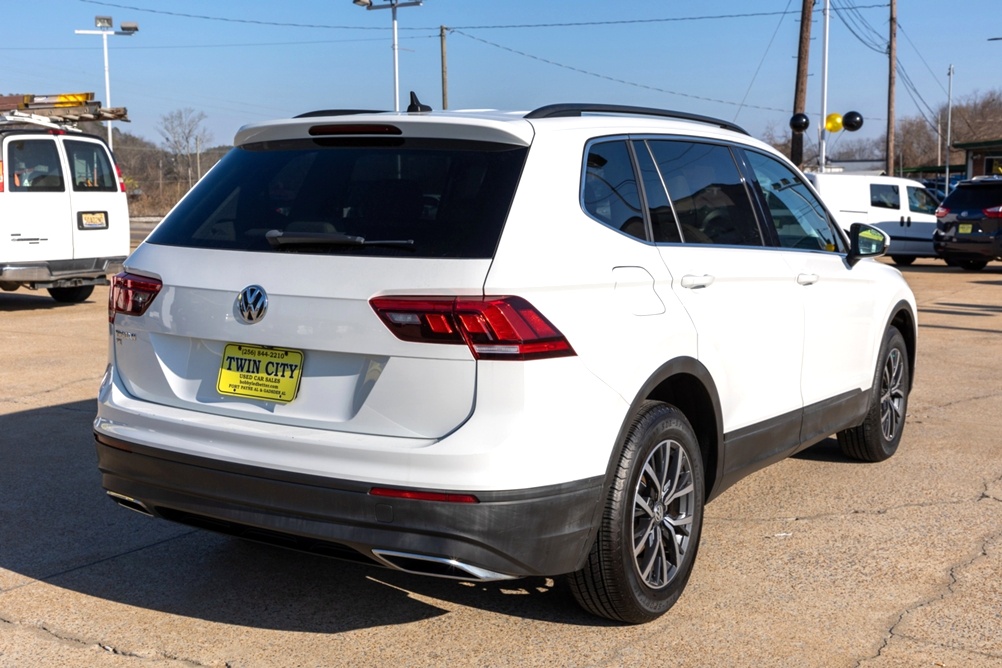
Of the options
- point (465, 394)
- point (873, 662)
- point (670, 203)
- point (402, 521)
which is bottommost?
point (873, 662)

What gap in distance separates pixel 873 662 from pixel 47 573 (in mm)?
3145

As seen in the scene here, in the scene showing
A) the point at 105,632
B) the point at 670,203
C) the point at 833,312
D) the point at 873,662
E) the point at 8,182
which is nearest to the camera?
the point at 873,662

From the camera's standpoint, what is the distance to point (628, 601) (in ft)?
12.9

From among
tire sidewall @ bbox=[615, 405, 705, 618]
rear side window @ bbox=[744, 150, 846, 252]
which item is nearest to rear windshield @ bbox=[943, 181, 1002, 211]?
rear side window @ bbox=[744, 150, 846, 252]

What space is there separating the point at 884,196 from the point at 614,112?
20.2 m

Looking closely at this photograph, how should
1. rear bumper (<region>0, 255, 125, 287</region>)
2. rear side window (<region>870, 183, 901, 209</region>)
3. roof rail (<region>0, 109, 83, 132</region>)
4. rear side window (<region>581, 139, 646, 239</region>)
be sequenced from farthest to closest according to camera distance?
rear side window (<region>870, 183, 901, 209</region>) → roof rail (<region>0, 109, 83, 132</region>) → rear bumper (<region>0, 255, 125, 287</region>) → rear side window (<region>581, 139, 646, 239</region>)

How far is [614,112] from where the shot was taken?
14.6 feet

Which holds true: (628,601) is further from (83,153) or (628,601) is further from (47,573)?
(83,153)

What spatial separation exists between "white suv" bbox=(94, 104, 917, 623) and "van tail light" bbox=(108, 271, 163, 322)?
0.04 ft

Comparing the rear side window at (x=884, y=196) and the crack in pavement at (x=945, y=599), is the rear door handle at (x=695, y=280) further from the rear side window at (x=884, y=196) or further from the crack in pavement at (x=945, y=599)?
the rear side window at (x=884, y=196)

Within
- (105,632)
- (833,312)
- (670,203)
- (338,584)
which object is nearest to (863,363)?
(833,312)

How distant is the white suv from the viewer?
11.2 feet

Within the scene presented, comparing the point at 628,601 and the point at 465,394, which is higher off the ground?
the point at 465,394

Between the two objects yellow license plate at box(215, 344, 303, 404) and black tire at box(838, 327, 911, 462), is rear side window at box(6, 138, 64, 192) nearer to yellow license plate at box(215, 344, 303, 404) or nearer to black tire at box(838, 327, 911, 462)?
black tire at box(838, 327, 911, 462)
